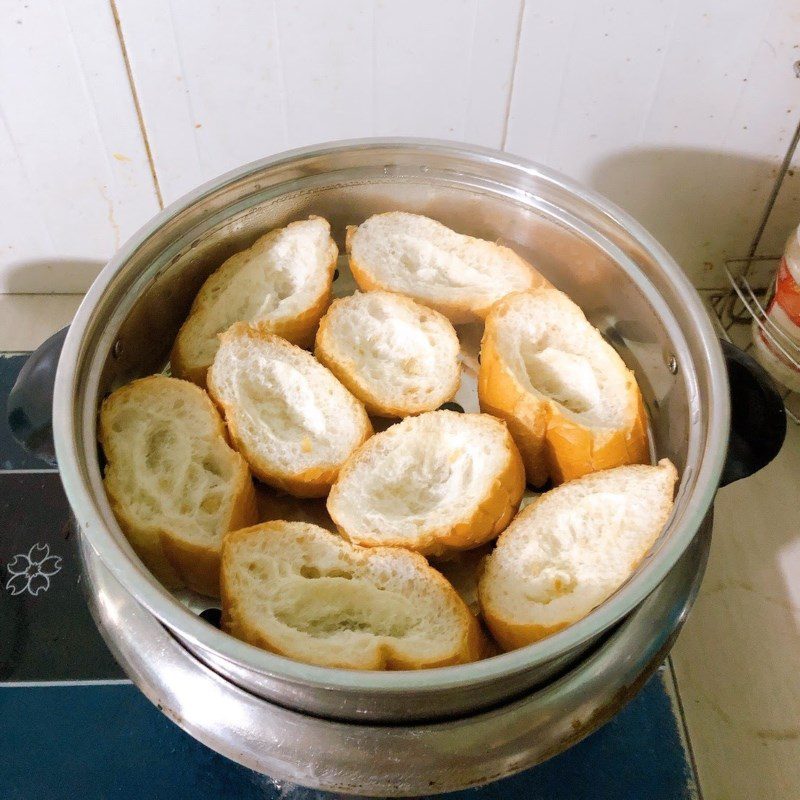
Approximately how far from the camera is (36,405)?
2.16ft

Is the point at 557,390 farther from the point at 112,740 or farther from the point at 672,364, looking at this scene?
the point at 112,740

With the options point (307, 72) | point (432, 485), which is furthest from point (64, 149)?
point (432, 485)

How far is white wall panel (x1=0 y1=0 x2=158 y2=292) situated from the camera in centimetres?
80

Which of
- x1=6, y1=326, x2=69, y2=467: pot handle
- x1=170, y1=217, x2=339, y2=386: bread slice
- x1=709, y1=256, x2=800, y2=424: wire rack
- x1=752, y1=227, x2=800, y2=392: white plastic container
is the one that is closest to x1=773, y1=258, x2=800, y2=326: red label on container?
x1=752, y1=227, x2=800, y2=392: white plastic container

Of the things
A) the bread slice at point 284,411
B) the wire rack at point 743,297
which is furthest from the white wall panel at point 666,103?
the bread slice at point 284,411

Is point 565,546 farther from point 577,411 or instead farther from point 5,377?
point 5,377

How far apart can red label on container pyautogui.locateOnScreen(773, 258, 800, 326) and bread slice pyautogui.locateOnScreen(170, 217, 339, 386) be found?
0.50 metres

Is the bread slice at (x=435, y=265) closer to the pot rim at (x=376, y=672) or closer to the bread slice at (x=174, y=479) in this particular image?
the pot rim at (x=376, y=672)

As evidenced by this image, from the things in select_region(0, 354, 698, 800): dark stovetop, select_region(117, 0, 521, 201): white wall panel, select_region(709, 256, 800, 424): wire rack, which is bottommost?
select_region(0, 354, 698, 800): dark stovetop

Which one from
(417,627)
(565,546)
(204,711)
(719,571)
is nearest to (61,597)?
(204,711)

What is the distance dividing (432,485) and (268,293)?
0.26 meters

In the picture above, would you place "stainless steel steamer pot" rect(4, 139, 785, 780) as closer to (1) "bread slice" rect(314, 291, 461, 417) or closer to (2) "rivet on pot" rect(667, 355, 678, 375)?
(2) "rivet on pot" rect(667, 355, 678, 375)

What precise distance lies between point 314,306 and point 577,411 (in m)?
0.27

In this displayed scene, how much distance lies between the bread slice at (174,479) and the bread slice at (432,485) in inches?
3.7
